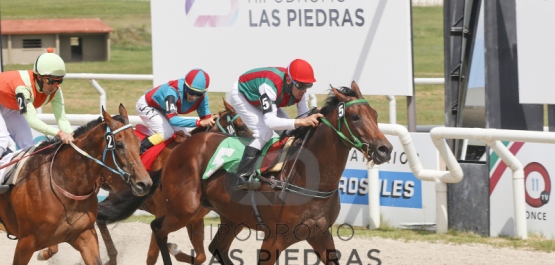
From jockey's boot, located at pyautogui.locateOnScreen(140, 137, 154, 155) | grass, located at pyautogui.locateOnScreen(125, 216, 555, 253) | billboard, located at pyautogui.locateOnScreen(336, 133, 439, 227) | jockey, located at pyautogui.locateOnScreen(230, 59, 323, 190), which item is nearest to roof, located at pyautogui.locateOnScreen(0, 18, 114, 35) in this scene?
billboard, located at pyautogui.locateOnScreen(336, 133, 439, 227)

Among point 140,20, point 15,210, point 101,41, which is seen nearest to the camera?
point 15,210

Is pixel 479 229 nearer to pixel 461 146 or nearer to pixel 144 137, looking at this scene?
pixel 461 146

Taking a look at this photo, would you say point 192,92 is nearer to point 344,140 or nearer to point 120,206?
point 120,206

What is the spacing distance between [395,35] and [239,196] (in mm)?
3299

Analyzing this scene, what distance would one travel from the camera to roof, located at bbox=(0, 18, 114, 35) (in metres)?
21.2

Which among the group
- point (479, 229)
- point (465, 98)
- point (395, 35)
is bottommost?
point (479, 229)

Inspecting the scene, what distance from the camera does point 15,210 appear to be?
649 cm

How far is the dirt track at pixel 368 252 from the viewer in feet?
25.4

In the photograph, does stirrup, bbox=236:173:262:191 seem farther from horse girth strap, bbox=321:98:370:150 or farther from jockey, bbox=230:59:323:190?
horse girth strap, bbox=321:98:370:150

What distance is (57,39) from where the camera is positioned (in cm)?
2138

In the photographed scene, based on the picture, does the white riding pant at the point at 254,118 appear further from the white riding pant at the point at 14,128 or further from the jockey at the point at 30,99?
the white riding pant at the point at 14,128

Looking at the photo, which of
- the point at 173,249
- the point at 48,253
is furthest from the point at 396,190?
the point at 48,253

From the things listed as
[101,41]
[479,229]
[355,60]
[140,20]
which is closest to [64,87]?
[101,41]

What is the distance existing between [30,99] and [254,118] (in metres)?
1.56
